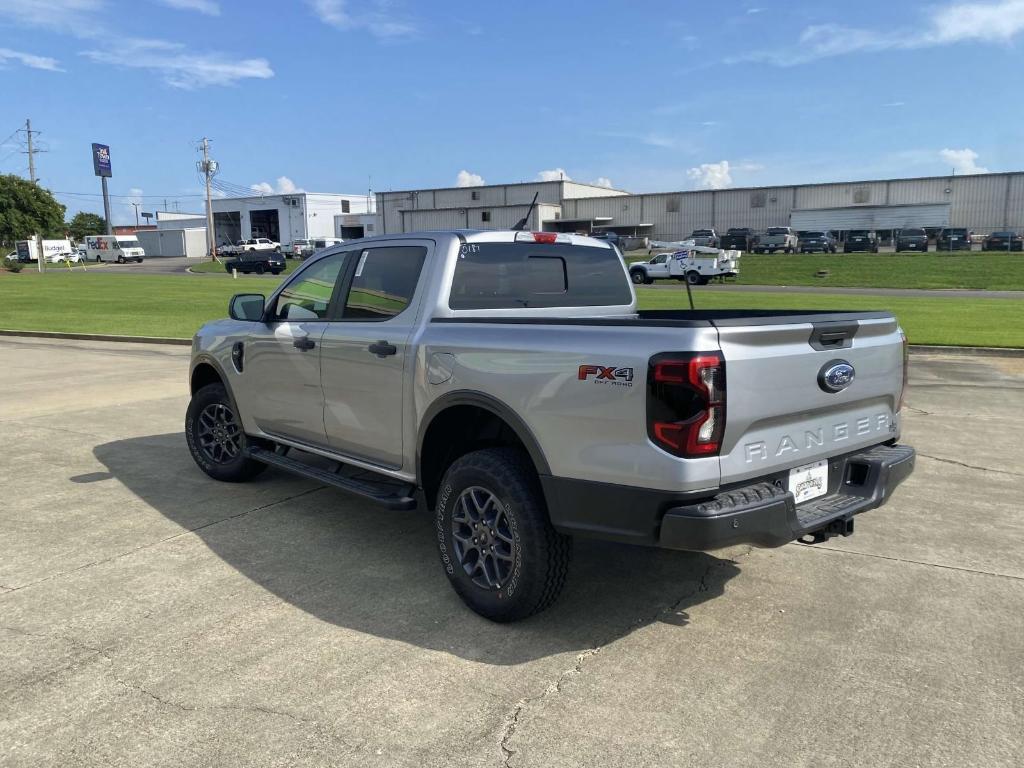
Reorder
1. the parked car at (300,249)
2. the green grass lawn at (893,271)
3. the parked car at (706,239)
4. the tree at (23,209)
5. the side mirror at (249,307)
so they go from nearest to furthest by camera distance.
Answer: the side mirror at (249,307) → the green grass lawn at (893,271) → the parked car at (706,239) → the tree at (23,209) → the parked car at (300,249)

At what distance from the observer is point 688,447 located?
3.07 m

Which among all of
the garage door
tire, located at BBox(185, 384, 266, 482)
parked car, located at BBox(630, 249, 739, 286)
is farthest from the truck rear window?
the garage door

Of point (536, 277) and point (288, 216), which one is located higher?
point (288, 216)

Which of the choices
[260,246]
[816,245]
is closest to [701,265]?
[816,245]

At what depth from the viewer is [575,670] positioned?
3.36m

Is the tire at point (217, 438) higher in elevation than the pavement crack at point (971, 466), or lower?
higher

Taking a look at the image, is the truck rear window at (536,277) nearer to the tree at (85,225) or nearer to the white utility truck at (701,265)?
the white utility truck at (701,265)

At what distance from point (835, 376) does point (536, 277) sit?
1814 millimetres

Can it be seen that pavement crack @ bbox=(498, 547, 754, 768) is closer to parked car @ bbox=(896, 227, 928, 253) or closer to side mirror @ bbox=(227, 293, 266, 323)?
side mirror @ bbox=(227, 293, 266, 323)

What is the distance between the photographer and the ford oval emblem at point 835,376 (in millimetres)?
3496

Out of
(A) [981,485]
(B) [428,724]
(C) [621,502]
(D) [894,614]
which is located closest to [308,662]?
(B) [428,724]

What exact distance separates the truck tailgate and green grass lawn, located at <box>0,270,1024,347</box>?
11303 mm

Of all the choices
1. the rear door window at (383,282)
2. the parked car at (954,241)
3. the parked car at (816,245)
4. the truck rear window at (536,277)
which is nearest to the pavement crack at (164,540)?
the rear door window at (383,282)

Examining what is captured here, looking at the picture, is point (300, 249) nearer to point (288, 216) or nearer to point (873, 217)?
point (288, 216)
